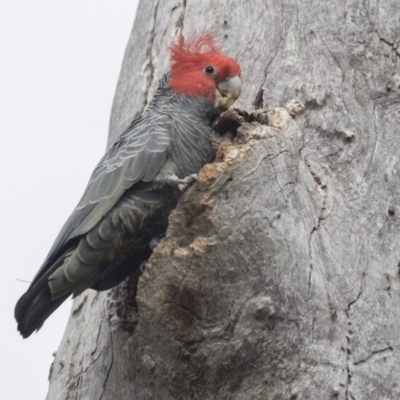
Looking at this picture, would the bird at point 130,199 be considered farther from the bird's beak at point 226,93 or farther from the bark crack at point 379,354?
the bark crack at point 379,354

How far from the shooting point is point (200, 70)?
4.64 m

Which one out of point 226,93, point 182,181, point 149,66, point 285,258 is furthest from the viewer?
point 149,66

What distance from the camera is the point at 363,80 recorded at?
436cm

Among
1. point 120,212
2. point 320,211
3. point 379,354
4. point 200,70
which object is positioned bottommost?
point 379,354

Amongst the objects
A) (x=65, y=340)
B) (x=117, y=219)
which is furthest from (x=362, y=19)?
(x=65, y=340)

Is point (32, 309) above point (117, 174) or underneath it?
underneath

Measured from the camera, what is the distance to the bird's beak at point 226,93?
436cm

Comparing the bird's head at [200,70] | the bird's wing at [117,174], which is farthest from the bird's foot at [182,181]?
the bird's head at [200,70]

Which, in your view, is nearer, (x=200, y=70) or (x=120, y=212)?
(x=120, y=212)

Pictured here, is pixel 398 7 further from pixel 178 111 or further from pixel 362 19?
pixel 178 111

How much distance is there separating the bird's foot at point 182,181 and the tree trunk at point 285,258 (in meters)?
0.19

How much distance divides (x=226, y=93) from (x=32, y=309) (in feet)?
5.13

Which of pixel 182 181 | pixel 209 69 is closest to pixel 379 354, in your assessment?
pixel 182 181

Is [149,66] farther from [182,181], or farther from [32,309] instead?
[32,309]
